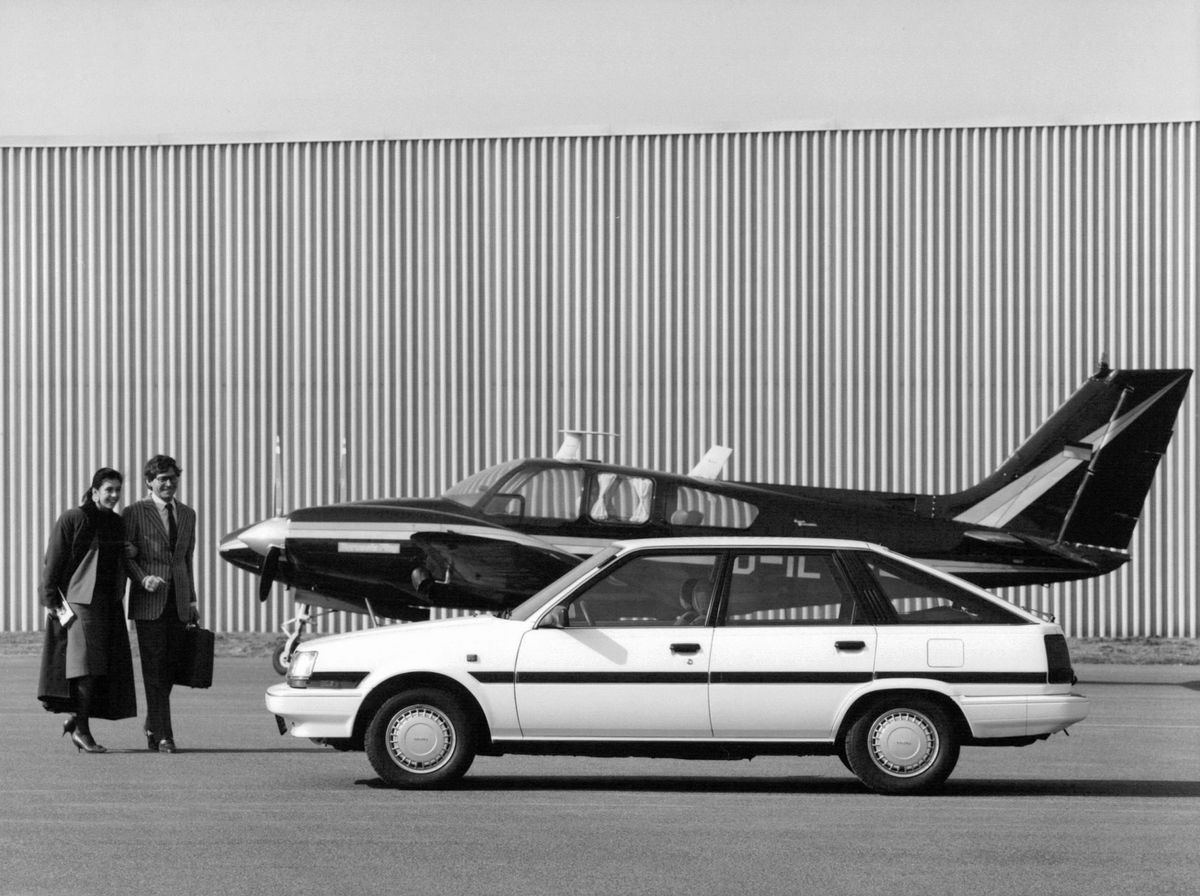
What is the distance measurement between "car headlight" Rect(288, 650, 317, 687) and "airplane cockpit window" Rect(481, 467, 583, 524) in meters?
7.21

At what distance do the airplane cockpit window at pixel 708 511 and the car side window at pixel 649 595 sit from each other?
24.1 ft

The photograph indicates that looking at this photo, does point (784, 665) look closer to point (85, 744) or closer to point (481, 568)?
point (85, 744)

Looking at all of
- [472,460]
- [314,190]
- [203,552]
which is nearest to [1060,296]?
[472,460]

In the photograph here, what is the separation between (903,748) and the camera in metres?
9.74

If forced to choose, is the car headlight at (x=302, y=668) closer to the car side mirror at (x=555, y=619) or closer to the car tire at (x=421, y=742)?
the car tire at (x=421, y=742)

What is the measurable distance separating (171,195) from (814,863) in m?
21.5

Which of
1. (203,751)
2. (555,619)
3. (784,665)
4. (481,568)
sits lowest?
(203,751)

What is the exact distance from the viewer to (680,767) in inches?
456

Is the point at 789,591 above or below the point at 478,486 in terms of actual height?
below

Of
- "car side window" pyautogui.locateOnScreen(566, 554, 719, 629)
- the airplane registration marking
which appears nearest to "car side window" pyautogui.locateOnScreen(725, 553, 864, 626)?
"car side window" pyautogui.locateOnScreen(566, 554, 719, 629)

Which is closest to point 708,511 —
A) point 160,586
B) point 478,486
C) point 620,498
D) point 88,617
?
point 620,498

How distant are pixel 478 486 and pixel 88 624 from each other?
617 centimetres

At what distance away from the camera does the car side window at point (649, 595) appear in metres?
9.98

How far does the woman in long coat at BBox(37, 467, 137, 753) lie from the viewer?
11781 mm
